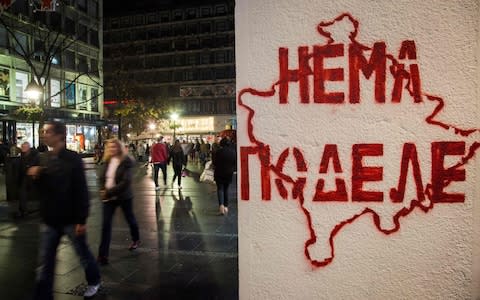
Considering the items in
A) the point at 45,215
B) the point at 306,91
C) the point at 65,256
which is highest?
the point at 306,91

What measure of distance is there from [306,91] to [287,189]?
1.69 ft

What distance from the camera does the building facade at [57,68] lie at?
102 ft

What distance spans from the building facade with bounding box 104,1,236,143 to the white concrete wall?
202 ft

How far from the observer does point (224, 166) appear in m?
9.05

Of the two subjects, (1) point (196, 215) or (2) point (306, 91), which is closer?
(2) point (306, 91)

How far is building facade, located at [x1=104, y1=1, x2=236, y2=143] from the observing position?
215 feet

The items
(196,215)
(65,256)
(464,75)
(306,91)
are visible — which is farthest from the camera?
(196,215)

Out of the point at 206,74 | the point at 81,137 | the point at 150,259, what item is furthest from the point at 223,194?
the point at 206,74

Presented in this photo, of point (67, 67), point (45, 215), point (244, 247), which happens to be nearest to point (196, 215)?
point (45, 215)

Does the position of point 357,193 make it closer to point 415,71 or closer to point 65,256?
point 415,71

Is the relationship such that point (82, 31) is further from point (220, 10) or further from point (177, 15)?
point (220, 10)

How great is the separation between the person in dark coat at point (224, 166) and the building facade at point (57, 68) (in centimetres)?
2226

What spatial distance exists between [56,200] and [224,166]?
17.7ft

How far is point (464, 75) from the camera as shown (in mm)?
1819
